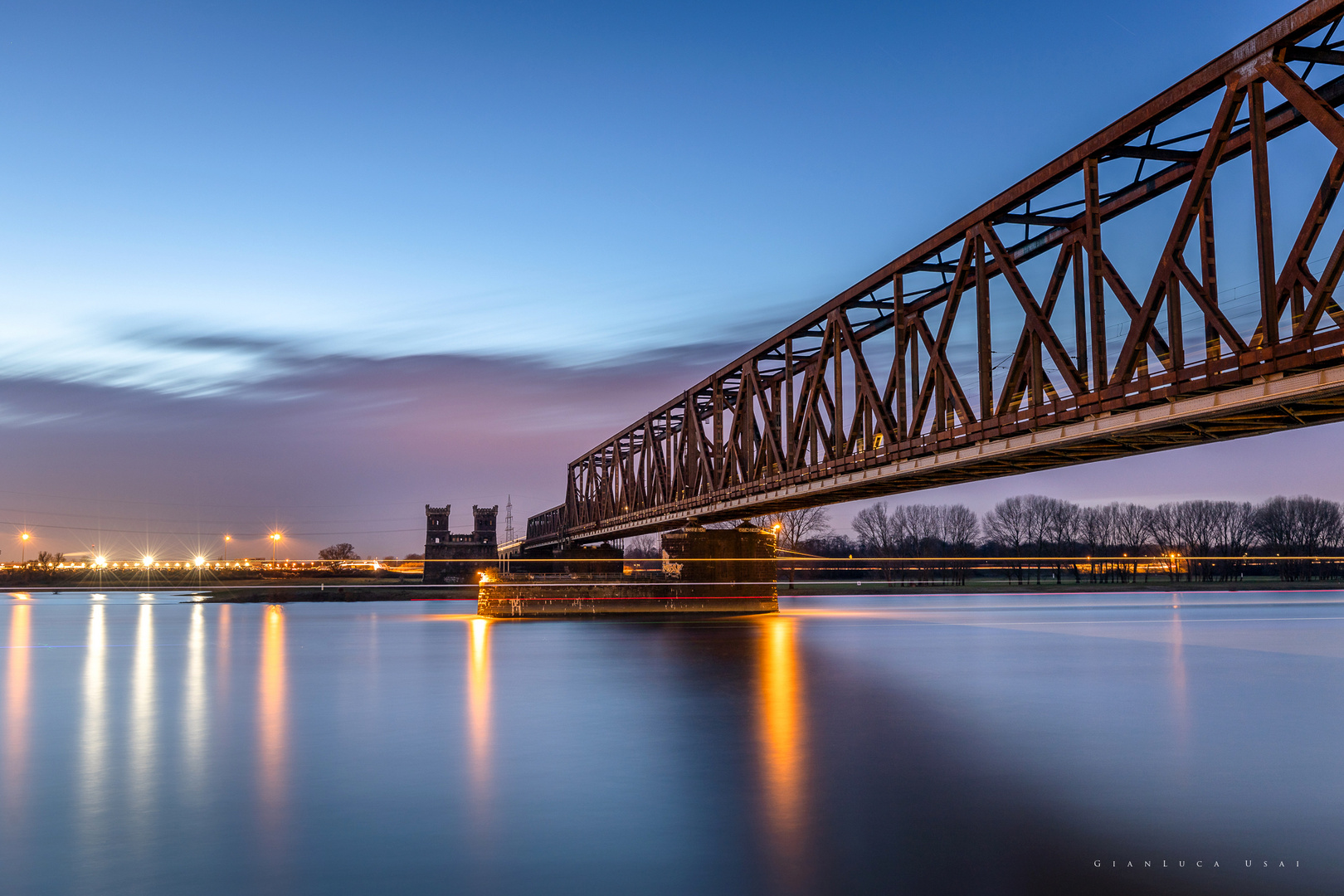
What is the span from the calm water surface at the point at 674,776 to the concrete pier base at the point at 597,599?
92.6ft

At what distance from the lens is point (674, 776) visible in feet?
41.5

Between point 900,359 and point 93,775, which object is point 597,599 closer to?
point 900,359

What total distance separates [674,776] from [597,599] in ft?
153

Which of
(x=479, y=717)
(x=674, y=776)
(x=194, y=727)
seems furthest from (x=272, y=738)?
(x=674, y=776)

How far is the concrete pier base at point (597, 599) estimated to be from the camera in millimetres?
57844

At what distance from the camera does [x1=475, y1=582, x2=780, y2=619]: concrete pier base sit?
5784cm

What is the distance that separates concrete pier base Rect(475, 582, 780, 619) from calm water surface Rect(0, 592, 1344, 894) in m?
28.2

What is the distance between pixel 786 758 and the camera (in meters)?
13.6

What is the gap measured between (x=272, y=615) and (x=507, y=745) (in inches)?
2166

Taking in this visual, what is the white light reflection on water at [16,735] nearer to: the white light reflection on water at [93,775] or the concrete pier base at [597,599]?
the white light reflection on water at [93,775]

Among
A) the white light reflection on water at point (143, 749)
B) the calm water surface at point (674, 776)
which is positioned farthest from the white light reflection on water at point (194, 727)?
the white light reflection on water at point (143, 749)

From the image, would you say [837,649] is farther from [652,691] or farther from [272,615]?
[272,615]

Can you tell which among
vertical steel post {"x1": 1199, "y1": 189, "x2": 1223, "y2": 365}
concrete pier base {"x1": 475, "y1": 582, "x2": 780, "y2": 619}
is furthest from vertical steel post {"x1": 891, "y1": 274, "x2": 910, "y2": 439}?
concrete pier base {"x1": 475, "y1": 582, "x2": 780, "y2": 619}

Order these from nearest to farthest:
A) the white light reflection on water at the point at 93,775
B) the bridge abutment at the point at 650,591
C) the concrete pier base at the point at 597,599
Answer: the white light reflection on water at the point at 93,775, the concrete pier base at the point at 597,599, the bridge abutment at the point at 650,591
